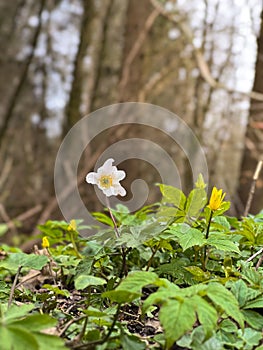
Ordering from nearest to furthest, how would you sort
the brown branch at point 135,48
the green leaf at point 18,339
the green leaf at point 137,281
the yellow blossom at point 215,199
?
the green leaf at point 18,339 → the green leaf at point 137,281 → the yellow blossom at point 215,199 → the brown branch at point 135,48

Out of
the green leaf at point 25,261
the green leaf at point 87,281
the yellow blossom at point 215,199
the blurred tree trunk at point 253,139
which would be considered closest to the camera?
the green leaf at point 87,281

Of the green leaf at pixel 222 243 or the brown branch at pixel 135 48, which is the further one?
the brown branch at pixel 135 48

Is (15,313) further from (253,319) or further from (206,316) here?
(253,319)

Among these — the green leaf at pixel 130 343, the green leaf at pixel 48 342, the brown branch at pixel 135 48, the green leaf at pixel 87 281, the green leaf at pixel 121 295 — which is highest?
the brown branch at pixel 135 48

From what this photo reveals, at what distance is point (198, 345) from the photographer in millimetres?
769

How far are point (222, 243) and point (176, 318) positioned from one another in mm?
330

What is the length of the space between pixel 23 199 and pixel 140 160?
2443 millimetres

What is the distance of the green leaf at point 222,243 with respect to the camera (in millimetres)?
934

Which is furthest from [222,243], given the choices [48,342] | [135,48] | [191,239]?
[135,48]

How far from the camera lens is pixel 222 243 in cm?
95

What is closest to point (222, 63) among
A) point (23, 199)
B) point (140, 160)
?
point (140, 160)

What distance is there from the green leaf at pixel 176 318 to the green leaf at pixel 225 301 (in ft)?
0.18

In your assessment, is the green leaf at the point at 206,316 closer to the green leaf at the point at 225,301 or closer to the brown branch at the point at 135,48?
the green leaf at the point at 225,301

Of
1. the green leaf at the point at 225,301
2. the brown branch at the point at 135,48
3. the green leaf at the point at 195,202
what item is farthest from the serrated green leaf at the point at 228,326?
the brown branch at the point at 135,48
